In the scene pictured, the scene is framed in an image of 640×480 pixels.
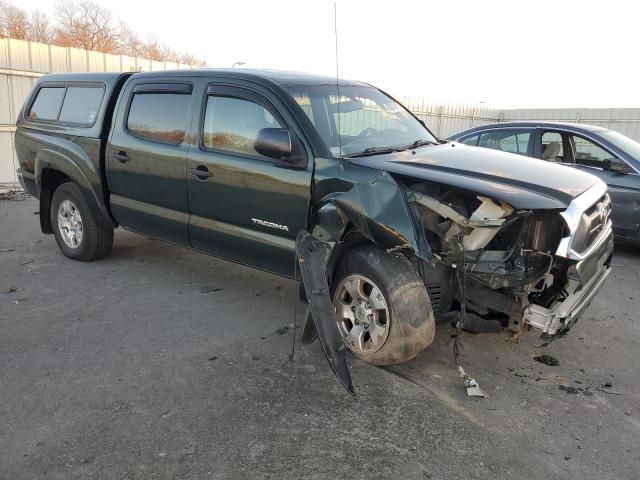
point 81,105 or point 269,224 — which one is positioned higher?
point 81,105

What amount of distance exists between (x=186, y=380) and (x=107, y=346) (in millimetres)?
822

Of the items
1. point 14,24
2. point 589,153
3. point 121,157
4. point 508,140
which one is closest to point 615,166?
point 589,153

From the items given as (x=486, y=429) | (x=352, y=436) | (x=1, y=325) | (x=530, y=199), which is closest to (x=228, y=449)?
(x=352, y=436)

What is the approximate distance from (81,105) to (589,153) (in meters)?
5.87

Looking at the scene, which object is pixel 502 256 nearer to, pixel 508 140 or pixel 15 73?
pixel 508 140

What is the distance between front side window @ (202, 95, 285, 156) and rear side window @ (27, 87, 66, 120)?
7.97 ft

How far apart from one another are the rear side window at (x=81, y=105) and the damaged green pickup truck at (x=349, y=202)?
45 millimetres

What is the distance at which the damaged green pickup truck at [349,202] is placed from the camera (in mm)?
3035

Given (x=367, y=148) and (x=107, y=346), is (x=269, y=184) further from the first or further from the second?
(x=107, y=346)

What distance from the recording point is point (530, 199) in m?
2.88

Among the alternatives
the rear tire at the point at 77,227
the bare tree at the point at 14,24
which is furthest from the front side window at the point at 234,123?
the bare tree at the point at 14,24

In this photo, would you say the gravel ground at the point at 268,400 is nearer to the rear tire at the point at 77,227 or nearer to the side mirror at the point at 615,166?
the rear tire at the point at 77,227

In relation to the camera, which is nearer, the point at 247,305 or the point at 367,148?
the point at 367,148

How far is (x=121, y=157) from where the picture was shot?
4.79 meters
